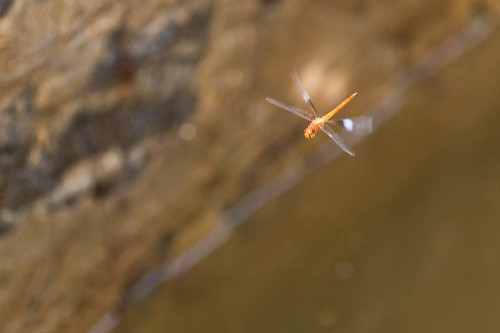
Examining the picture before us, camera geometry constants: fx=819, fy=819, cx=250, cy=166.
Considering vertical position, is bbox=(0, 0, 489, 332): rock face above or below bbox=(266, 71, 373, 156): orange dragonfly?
above

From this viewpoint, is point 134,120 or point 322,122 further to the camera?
point 134,120

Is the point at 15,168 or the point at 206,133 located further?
the point at 206,133

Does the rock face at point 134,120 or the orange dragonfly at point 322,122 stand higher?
the rock face at point 134,120

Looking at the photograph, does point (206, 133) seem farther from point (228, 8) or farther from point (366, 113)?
point (366, 113)

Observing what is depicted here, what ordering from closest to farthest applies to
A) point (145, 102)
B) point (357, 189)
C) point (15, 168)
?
point (15, 168) < point (145, 102) < point (357, 189)

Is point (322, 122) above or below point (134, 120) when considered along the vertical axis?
below

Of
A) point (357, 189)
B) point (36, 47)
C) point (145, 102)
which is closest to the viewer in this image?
point (36, 47)

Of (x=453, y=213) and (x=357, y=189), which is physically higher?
(x=357, y=189)

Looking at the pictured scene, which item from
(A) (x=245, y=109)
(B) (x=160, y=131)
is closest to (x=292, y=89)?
(A) (x=245, y=109)
